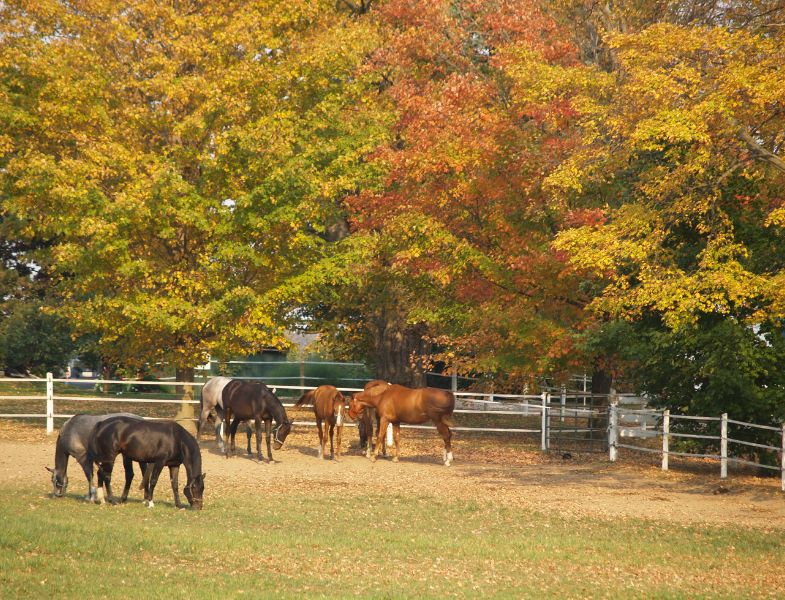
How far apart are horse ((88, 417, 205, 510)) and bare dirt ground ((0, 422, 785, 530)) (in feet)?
7.66

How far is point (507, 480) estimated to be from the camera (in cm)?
2162

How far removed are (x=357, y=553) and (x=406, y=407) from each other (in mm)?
11548

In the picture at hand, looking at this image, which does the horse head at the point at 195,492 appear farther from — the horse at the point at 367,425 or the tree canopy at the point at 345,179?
the horse at the point at 367,425

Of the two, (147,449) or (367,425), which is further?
(367,425)

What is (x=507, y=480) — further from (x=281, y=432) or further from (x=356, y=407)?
(x=281, y=432)

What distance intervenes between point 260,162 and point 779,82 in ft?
47.1

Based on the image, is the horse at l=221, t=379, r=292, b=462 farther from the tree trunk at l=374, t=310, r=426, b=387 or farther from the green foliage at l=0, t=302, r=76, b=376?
the green foliage at l=0, t=302, r=76, b=376

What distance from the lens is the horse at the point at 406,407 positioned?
24.1m

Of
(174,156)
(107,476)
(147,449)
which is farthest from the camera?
(174,156)

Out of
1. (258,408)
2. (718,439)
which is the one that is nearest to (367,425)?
(258,408)

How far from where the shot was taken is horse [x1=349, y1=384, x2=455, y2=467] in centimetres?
2414

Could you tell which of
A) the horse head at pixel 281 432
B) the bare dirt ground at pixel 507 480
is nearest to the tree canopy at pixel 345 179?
the bare dirt ground at pixel 507 480

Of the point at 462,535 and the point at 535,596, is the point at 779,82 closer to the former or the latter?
the point at 462,535

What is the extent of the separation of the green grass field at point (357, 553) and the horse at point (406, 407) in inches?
274
